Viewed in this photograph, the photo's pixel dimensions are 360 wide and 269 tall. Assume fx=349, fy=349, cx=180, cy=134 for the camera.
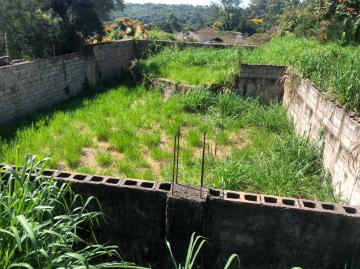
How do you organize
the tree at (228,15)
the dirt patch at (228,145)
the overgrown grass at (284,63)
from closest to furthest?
the overgrown grass at (284,63), the dirt patch at (228,145), the tree at (228,15)

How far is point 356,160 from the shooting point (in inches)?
131

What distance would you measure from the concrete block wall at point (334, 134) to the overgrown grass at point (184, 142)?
19 cm

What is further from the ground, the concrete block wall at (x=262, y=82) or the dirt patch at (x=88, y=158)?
the concrete block wall at (x=262, y=82)

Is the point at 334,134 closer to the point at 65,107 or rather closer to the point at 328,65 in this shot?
the point at 328,65

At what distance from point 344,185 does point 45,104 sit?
6.06m

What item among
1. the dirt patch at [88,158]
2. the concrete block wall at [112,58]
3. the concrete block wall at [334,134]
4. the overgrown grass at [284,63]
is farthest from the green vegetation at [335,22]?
the dirt patch at [88,158]

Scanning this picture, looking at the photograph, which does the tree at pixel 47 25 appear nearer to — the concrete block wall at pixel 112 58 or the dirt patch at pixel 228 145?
the concrete block wall at pixel 112 58

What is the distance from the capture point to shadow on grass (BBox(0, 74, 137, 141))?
583cm

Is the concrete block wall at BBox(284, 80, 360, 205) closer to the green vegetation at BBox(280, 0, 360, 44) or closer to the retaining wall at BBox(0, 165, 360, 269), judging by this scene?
the retaining wall at BBox(0, 165, 360, 269)

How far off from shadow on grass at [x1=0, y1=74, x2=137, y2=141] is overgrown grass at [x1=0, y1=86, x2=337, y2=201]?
0.05 meters

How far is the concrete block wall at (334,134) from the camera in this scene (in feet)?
11.1

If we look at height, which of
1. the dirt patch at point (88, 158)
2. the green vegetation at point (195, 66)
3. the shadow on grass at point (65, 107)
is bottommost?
the dirt patch at point (88, 158)

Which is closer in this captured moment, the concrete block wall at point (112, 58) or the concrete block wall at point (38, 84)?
the concrete block wall at point (38, 84)

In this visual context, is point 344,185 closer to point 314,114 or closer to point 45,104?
point 314,114
